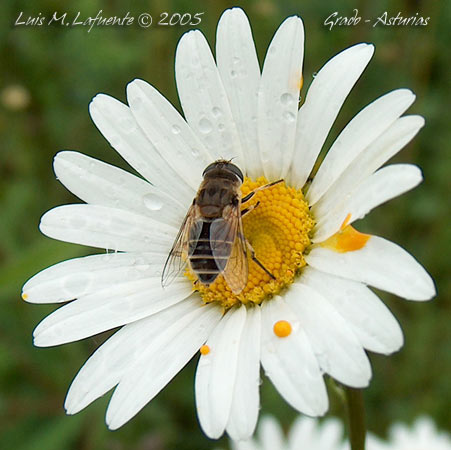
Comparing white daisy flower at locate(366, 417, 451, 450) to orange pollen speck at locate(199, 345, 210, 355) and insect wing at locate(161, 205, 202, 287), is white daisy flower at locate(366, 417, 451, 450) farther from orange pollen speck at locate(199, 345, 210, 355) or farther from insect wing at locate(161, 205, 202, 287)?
orange pollen speck at locate(199, 345, 210, 355)

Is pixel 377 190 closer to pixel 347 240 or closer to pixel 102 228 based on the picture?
pixel 347 240

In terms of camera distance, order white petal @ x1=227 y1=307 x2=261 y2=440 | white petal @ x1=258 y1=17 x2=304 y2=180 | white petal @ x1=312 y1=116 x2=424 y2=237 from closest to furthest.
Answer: white petal @ x1=227 y1=307 x2=261 y2=440 → white petal @ x1=312 y1=116 x2=424 y2=237 → white petal @ x1=258 y1=17 x2=304 y2=180

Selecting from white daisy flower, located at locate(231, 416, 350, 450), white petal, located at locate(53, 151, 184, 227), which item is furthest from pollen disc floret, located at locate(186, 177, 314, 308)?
white daisy flower, located at locate(231, 416, 350, 450)

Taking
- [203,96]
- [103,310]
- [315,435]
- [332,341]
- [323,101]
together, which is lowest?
[315,435]

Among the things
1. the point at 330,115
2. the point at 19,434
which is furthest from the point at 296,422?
the point at 330,115

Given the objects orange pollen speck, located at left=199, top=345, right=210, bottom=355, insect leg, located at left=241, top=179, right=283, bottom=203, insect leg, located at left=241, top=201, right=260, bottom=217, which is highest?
insect leg, located at left=241, top=179, right=283, bottom=203

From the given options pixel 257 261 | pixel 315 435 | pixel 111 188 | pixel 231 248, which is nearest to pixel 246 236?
pixel 257 261

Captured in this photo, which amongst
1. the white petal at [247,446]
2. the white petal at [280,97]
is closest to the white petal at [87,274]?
the white petal at [280,97]
